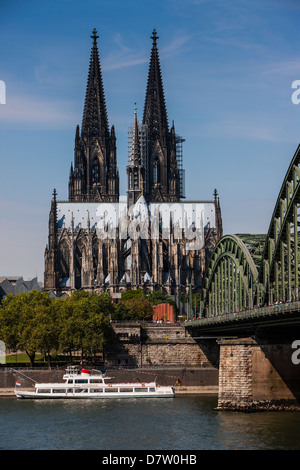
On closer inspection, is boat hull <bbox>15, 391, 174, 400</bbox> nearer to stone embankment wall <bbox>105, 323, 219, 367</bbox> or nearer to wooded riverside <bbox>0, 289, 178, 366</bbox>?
wooded riverside <bbox>0, 289, 178, 366</bbox>

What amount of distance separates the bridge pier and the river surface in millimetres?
1463

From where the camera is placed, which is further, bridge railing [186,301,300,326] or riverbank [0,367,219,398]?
riverbank [0,367,219,398]

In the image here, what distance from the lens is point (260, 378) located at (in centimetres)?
7288

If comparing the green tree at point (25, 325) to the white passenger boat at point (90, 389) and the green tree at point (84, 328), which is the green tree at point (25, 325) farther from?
the white passenger boat at point (90, 389)

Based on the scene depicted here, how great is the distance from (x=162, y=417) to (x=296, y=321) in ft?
41.1

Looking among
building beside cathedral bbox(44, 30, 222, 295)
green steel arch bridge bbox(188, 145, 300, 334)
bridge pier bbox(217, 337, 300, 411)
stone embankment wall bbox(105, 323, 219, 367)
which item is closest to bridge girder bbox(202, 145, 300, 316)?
green steel arch bridge bbox(188, 145, 300, 334)

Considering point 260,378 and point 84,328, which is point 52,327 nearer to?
point 84,328

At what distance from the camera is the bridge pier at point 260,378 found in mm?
72500

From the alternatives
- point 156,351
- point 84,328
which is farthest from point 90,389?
point 156,351

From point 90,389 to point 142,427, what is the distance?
26.0 m

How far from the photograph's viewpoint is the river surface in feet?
187

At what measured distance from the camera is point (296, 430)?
202 feet
